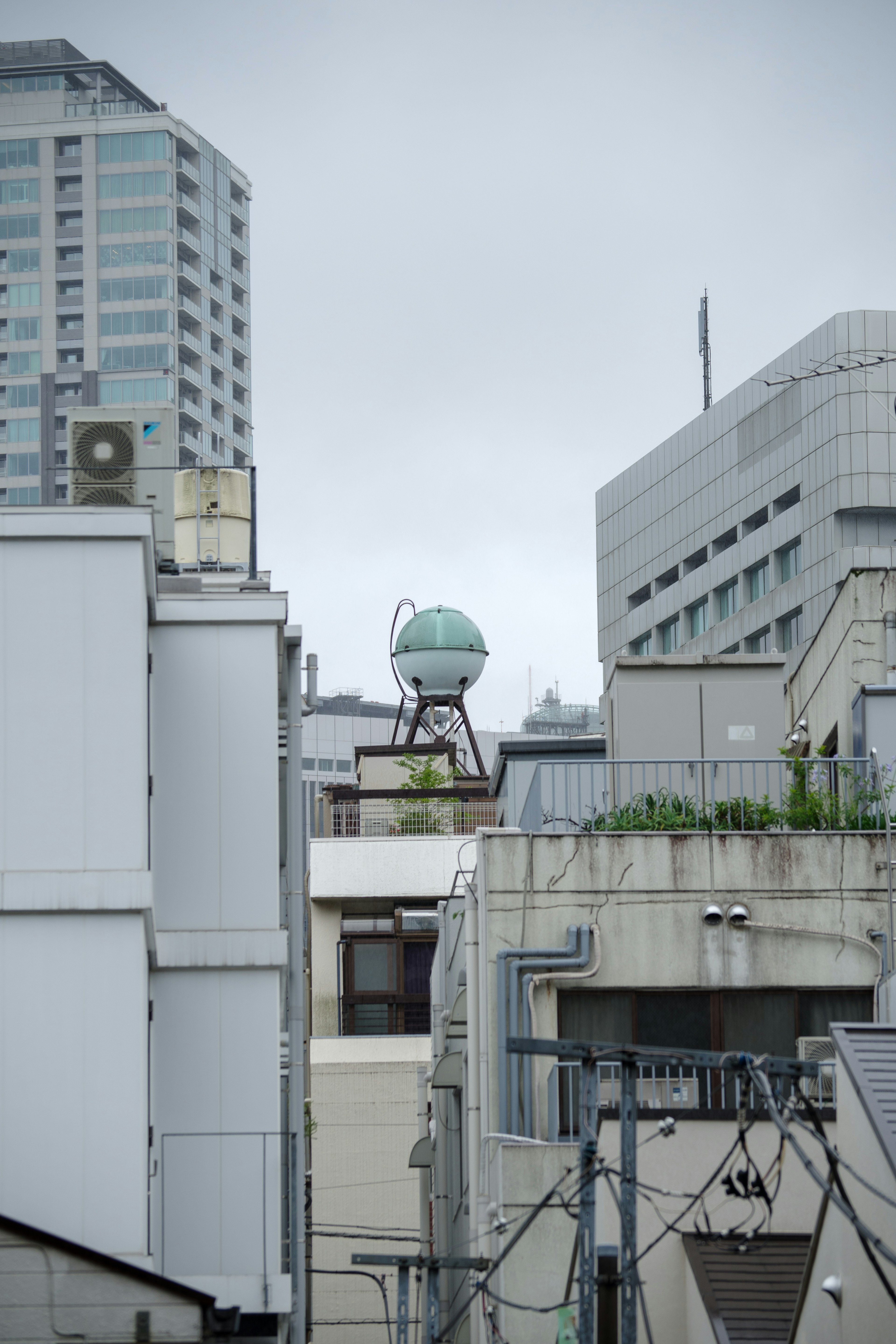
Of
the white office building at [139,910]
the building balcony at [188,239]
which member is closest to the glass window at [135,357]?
the building balcony at [188,239]

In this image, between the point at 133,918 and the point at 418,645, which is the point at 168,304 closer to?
the point at 418,645

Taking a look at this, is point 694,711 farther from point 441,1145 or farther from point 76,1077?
point 76,1077

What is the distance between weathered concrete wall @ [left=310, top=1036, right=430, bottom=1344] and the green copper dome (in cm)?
2097

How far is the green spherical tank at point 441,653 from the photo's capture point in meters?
62.7

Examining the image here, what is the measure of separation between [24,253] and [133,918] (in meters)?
125

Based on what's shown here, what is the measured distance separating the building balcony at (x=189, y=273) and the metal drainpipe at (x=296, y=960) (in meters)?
118

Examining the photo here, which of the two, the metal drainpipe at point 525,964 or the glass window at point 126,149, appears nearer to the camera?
the metal drainpipe at point 525,964

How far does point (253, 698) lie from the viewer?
16.9 m

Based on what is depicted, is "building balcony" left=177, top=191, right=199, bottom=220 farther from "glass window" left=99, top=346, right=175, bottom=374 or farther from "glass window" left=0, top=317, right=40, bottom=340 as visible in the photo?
"glass window" left=0, top=317, right=40, bottom=340

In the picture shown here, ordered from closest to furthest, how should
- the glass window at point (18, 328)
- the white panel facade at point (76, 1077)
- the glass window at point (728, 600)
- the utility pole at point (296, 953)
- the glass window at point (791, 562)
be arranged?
1. the white panel facade at point (76, 1077)
2. the utility pole at point (296, 953)
3. the glass window at point (791, 562)
4. the glass window at point (728, 600)
5. the glass window at point (18, 328)

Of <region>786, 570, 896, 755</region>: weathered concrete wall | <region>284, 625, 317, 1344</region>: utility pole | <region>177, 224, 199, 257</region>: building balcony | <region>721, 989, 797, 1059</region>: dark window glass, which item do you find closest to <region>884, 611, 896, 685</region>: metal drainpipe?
<region>786, 570, 896, 755</region>: weathered concrete wall

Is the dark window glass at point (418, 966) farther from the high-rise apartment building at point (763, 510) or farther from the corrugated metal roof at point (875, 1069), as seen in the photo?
the corrugated metal roof at point (875, 1069)

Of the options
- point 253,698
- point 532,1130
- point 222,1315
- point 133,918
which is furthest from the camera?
point 532,1130

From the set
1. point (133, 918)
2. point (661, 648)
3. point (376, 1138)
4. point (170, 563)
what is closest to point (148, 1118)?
point (133, 918)
